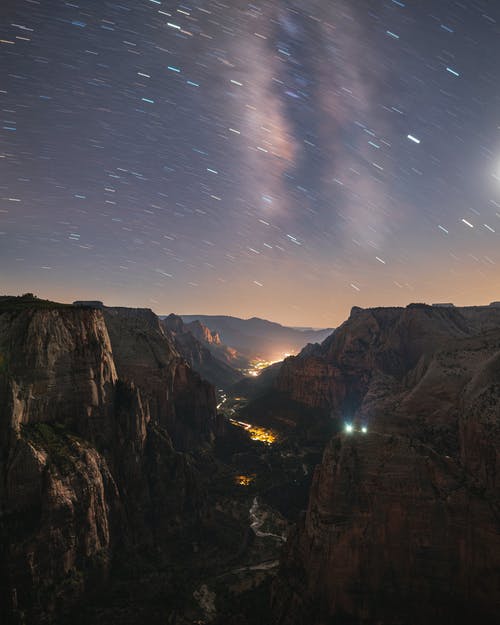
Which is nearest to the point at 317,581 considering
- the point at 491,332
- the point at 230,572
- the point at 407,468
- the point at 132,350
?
the point at 407,468

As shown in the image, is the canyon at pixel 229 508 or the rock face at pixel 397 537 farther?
the canyon at pixel 229 508

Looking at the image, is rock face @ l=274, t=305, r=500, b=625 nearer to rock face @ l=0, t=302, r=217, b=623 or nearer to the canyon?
the canyon

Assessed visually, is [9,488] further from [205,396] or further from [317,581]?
[205,396]

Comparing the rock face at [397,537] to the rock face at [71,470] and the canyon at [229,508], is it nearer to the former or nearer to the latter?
the canyon at [229,508]

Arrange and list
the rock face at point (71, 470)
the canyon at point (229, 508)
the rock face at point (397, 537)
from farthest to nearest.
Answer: the rock face at point (71, 470)
the canyon at point (229, 508)
the rock face at point (397, 537)

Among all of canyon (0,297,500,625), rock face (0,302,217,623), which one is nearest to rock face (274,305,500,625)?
canyon (0,297,500,625)

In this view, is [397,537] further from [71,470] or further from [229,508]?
[229,508]

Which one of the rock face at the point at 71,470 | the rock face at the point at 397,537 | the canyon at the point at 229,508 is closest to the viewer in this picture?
the rock face at the point at 397,537

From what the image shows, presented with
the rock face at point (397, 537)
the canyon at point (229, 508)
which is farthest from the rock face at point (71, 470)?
the rock face at point (397, 537)
